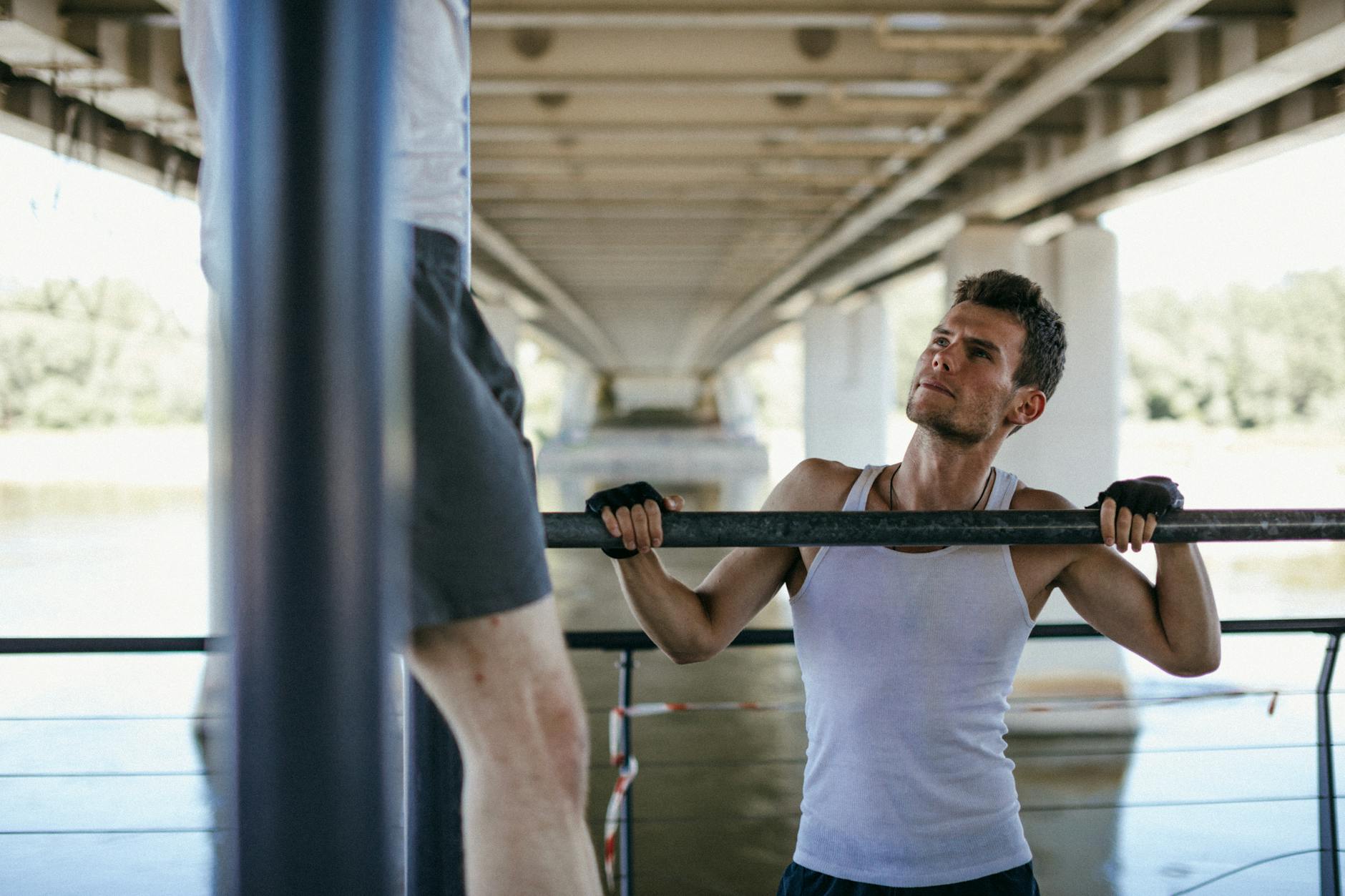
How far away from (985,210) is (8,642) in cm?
1058

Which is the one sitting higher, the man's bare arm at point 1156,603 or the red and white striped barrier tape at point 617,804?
the man's bare arm at point 1156,603

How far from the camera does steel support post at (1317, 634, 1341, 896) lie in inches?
137

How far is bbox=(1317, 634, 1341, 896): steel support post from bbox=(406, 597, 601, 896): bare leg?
2.70 meters

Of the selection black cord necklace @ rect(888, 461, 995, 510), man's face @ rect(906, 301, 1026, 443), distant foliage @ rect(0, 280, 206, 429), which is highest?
distant foliage @ rect(0, 280, 206, 429)

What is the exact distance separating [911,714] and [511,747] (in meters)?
0.98

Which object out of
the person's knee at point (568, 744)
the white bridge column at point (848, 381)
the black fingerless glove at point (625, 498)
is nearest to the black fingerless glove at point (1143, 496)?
the black fingerless glove at point (625, 498)

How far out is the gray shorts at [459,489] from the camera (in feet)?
4.82

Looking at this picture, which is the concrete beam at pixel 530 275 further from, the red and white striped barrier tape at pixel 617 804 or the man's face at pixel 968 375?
the man's face at pixel 968 375

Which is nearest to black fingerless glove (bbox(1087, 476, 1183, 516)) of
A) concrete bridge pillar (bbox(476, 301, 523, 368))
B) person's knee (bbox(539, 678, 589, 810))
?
person's knee (bbox(539, 678, 589, 810))

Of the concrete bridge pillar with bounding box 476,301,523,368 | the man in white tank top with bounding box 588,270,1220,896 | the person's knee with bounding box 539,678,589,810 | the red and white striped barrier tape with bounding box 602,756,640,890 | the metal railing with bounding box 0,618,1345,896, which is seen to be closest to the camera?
the person's knee with bounding box 539,678,589,810

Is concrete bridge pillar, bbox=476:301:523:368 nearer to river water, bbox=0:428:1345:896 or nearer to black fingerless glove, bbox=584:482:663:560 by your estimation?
river water, bbox=0:428:1345:896

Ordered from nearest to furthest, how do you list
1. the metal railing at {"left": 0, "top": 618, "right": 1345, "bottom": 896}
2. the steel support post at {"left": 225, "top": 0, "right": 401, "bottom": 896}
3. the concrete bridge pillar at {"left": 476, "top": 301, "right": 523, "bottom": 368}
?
1. the steel support post at {"left": 225, "top": 0, "right": 401, "bottom": 896}
2. the metal railing at {"left": 0, "top": 618, "right": 1345, "bottom": 896}
3. the concrete bridge pillar at {"left": 476, "top": 301, "right": 523, "bottom": 368}

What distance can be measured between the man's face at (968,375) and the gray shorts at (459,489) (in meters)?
1.12

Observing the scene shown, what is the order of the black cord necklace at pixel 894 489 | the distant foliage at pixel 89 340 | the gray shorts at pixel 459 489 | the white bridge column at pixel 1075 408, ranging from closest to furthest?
the gray shorts at pixel 459 489 < the black cord necklace at pixel 894 489 < the distant foliage at pixel 89 340 < the white bridge column at pixel 1075 408
